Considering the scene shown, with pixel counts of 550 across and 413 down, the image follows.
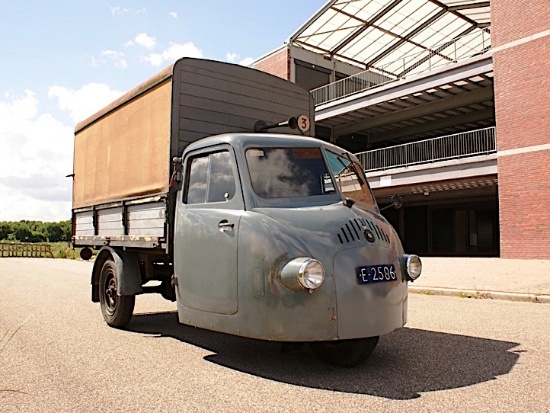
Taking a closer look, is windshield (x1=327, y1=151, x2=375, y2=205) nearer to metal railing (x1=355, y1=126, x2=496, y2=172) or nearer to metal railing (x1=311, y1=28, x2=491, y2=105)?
metal railing (x1=355, y1=126, x2=496, y2=172)

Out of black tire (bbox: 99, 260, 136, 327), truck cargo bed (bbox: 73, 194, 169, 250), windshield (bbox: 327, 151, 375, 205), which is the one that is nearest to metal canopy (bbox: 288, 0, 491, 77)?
truck cargo bed (bbox: 73, 194, 169, 250)

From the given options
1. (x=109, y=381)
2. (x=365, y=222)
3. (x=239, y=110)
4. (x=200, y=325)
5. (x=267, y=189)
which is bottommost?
(x=109, y=381)

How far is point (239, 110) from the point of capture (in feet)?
21.8

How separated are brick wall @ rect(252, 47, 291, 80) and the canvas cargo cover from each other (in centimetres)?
2275

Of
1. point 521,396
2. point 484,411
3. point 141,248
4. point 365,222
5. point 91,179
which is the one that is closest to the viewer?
point 484,411

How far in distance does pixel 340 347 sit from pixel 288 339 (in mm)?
767

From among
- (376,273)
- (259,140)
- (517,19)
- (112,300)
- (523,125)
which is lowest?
(112,300)

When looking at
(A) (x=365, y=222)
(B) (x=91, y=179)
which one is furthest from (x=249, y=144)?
(B) (x=91, y=179)

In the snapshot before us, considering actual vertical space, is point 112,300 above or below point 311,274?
below

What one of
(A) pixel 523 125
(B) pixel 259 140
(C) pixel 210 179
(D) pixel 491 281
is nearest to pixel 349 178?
(B) pixel 259 140

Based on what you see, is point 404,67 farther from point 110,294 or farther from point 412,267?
point 412,267

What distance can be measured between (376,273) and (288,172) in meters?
1.32

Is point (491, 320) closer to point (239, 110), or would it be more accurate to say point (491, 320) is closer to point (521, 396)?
point (521, 396)

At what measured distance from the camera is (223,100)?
21.3 feet
